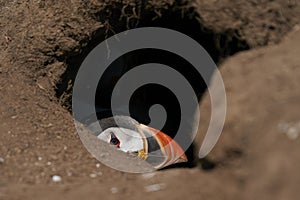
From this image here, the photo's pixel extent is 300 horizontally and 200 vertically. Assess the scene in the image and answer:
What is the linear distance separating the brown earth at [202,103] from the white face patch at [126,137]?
1.27 ft

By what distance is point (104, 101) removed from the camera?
3902 mm

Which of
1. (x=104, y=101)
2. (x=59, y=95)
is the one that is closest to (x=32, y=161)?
(x=59, y=95)

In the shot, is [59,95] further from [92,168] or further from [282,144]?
[282,144]

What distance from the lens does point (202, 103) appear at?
240cm

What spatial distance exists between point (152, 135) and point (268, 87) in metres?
1.57

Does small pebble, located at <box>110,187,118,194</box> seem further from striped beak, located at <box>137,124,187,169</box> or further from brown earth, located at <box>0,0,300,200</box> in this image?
striped beak, located at <box>137,124,187,169</box>

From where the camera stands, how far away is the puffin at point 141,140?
3.31 meters

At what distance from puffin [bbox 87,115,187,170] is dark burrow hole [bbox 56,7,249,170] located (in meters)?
0.10

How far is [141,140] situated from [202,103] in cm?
116

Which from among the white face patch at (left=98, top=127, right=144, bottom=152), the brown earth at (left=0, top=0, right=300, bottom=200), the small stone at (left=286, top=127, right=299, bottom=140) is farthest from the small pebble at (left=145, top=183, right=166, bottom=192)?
the white face patch at (left=98, top=127, right=144, bottom=152)

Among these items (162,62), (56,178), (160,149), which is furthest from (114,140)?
(56,178)

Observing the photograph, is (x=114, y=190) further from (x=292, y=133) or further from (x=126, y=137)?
(x=126, y=137)

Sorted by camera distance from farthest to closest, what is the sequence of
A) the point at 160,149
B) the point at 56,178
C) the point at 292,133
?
Answer: the point at 160,149
the point at 56,178
the point at 292,133

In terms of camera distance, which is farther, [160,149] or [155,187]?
[160,149]
